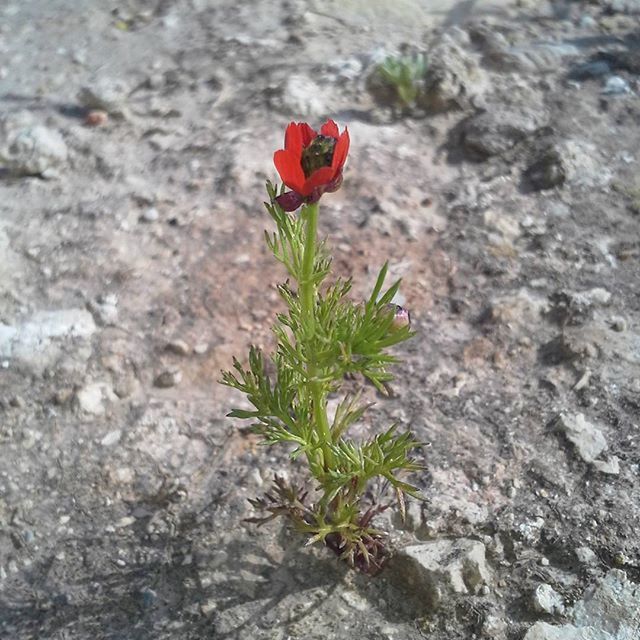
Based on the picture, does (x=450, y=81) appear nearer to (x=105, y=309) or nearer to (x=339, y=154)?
(x=105, y=309)

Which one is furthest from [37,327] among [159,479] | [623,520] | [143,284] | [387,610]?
[623,520]

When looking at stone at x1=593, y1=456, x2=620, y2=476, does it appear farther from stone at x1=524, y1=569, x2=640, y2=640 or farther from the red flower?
the red flower

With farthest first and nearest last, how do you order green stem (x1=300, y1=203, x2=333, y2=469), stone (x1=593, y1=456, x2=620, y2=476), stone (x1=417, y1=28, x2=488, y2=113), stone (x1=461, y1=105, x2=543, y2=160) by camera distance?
stone (x1=417, y1=28, x2=488, y2=113), stone (x1=461, y1=105, x2=543, y2=160), stone (x1=593, y1=456, x2=620, y2=476), green stem (x1=300, y1=203, x2=333, y2=469)

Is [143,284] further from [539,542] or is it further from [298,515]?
[539,542]

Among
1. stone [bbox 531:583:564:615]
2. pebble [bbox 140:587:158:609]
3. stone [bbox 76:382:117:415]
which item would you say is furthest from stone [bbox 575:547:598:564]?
stone [bbox 76:382:117:415]

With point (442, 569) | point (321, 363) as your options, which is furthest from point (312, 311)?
point (442, 569)

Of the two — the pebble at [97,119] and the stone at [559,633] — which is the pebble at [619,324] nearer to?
the stone at [559,633]
